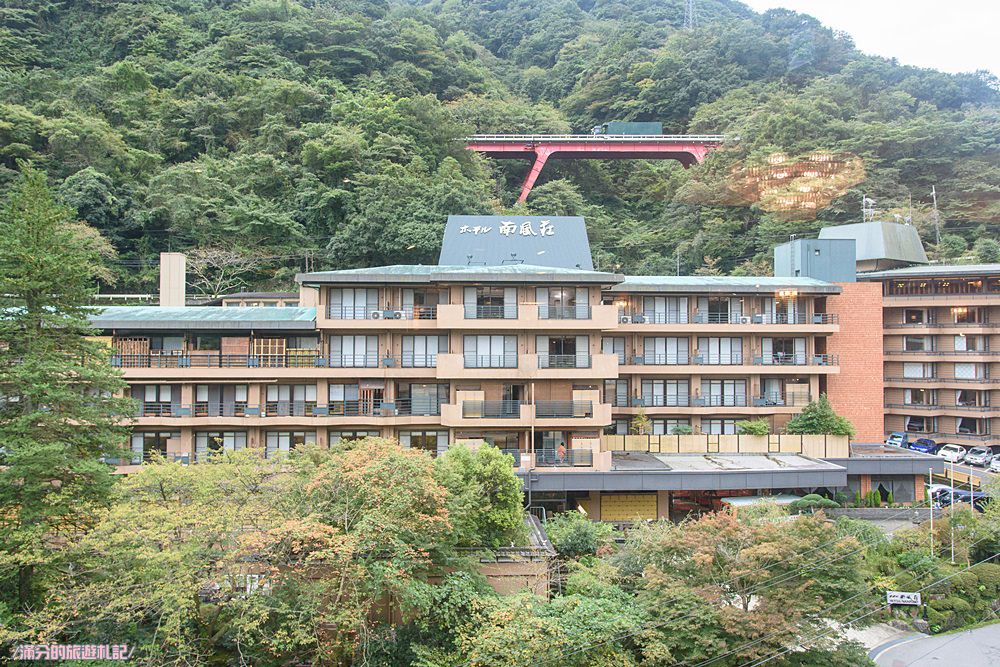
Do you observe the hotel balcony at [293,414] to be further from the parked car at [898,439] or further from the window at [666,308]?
Answer: the parked car at [898,439]

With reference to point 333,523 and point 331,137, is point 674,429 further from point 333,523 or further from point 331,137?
point 331,137

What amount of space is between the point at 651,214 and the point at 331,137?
34198 mm

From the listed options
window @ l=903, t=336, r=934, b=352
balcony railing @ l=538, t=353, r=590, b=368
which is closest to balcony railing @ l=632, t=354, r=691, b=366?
balcony railing @ l=538, t=353, r=590, b=368

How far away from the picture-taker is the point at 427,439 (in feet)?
105

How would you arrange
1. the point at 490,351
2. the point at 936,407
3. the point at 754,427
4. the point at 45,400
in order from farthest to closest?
the point at 936,407 → the point at 754,427 → the point at 490,351 → the point at 45,400

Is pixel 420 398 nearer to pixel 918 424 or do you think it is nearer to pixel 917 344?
pixel 917 344

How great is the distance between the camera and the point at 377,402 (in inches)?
1260

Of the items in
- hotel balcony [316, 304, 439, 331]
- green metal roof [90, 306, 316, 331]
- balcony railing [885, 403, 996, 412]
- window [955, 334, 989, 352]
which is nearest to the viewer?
hotel balcony [316, 304, 439, 331]

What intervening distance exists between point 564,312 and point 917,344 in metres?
31.7

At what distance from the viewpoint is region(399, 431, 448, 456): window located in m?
32.0

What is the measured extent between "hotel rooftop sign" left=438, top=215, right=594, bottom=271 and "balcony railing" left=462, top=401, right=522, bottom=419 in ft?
34.7

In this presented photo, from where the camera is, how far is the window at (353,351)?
32156 millimetres

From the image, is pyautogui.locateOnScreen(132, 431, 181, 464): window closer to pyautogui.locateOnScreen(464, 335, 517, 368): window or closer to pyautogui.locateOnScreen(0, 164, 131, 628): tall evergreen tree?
pyautogui.locateOnScreen(0, 164, 131, 628): tall evergreen tree

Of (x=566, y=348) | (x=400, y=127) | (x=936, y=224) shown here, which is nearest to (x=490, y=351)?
(x=566, y=348)
